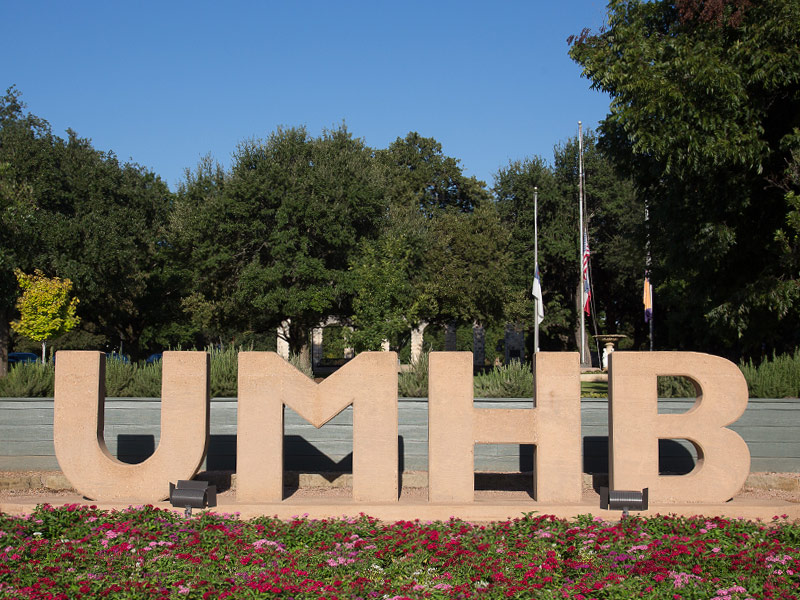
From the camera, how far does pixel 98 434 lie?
26.9 feet

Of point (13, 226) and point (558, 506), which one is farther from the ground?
point (13, 226)

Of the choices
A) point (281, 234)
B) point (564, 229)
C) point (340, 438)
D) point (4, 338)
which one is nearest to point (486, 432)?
point (340, 438)

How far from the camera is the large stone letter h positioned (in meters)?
8.05

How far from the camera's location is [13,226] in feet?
91.5

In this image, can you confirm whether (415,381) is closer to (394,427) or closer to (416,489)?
(416,489)

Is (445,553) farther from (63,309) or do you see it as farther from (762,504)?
(63,309)

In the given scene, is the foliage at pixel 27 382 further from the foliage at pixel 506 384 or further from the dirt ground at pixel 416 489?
the foliage at pixel 506 384

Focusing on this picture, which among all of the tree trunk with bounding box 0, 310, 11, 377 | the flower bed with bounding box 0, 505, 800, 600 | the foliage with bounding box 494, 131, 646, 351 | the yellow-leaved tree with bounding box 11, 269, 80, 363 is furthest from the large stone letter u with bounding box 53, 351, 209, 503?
the foliage with bounding box 494, 131, 646, 351

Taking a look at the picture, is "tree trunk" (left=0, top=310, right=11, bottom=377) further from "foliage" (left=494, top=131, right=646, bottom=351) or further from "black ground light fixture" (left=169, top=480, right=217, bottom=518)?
"black ground light fixture" (left=169, top=480, right=217, bottom=518)

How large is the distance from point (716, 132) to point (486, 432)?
24.3ft

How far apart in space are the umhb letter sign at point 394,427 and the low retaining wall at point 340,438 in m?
1.76

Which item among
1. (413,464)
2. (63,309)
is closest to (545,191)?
(63,309)

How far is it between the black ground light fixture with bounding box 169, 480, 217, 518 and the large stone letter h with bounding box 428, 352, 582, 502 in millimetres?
2240

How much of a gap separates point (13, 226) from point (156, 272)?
12.3 meters
